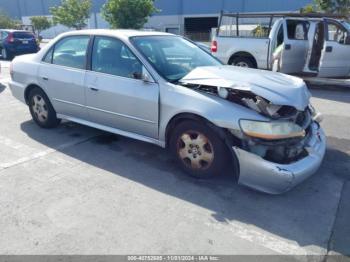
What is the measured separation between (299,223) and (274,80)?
157 centimetres

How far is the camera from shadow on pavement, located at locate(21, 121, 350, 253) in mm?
2938

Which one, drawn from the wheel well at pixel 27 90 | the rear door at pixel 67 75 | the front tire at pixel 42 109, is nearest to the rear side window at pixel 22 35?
the wheel well at pixel 27 90

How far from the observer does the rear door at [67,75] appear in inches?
179

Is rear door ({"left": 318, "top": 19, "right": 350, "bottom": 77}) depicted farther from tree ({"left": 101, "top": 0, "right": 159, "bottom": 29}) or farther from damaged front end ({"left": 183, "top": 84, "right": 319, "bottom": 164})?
tree ({"left": 101, "top": 0, "right": 159, "bottom": 29})

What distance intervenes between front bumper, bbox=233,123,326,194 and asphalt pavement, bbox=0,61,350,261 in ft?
0.63

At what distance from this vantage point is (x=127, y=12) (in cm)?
2452

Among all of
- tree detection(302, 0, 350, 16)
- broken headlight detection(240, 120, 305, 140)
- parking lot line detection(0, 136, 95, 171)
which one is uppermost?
tree detection(302, 0, 350, 16)

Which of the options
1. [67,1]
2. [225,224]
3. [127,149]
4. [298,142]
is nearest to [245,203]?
[225,224]

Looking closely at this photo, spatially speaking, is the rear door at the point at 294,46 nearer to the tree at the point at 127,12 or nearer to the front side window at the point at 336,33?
the front side window at the point at 336,33

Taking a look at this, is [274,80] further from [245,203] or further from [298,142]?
[245,203]

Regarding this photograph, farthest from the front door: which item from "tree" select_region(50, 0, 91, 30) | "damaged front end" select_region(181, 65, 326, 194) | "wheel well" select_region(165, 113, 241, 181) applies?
"tree" select_region(50, 0, 91, 30)

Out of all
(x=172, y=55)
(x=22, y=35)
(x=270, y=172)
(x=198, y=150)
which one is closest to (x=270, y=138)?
(x=270, y=172)

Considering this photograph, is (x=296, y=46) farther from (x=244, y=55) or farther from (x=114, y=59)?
(x=114, y=59)

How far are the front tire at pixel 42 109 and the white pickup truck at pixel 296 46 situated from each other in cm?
595
